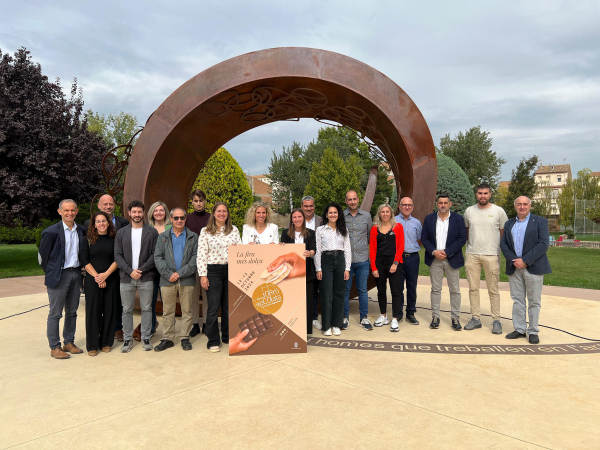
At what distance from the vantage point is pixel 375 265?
209 inches

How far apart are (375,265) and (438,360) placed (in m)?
1.56

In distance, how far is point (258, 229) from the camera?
455 centimetres

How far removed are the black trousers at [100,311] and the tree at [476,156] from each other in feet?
91.0

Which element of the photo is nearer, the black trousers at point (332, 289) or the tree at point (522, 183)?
the black trousers at point (332, 289)

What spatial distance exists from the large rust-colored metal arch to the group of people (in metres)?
0.79

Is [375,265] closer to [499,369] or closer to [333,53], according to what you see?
[499,369]

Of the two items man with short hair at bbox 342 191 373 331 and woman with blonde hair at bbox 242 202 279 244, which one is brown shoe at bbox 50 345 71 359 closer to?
woman with blonde hair at bbox 242 202 279 244

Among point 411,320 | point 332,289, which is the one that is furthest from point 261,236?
point 411,320

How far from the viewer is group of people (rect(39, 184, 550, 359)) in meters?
4.36

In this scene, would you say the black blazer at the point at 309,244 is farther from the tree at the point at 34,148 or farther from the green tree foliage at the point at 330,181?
the green tree foliage at the point at 330,181

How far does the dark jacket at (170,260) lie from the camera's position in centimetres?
440

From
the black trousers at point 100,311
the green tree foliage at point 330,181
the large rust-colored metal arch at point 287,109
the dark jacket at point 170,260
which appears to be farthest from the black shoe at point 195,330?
the green tree foliage at point 330,181

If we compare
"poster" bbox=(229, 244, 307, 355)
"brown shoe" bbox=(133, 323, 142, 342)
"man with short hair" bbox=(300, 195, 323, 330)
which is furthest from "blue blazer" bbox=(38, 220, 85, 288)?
"man with short hair" bbox=(300, 195, 323, 330)

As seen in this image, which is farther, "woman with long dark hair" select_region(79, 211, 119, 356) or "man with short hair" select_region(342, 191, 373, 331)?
"man with short hair" select_region(342, 191, 373, 331)
